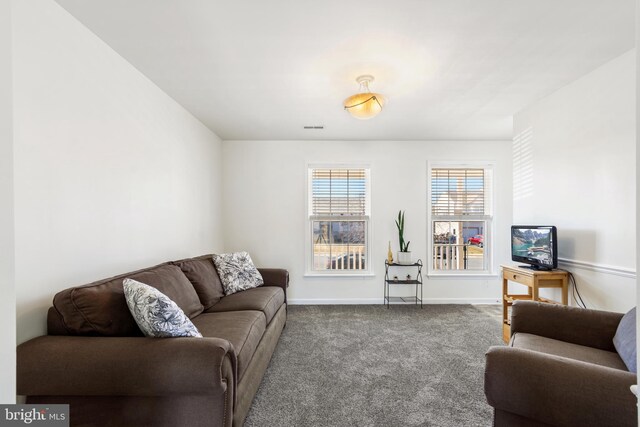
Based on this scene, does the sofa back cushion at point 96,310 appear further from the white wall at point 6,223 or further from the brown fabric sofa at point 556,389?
the brown fabric sofa at point 556,389

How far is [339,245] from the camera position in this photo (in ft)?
14.8

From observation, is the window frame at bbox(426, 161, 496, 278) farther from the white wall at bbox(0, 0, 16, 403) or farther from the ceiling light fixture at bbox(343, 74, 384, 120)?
the white wall at bbox(0, 0, 16, 403)

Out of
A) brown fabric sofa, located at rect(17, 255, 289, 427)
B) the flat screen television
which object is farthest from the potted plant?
brown fabric sofa, located at rect(17, 255, 289, 427)

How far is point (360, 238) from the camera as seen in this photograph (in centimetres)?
451

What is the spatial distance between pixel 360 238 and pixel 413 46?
292 cm

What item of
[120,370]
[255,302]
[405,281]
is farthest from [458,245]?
[120,370]

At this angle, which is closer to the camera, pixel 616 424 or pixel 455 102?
pixel 616 424

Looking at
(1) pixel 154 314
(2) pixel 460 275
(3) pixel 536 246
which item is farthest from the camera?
(2) pixel 460 275

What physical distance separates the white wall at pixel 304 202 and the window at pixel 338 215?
0.16 metres

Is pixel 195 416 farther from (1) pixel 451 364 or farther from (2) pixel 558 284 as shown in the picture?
(2) pixel 558 284

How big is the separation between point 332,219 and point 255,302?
2142 millimetres

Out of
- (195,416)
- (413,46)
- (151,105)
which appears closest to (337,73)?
(413,46)

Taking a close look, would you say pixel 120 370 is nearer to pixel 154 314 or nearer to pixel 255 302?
pixel 154 314

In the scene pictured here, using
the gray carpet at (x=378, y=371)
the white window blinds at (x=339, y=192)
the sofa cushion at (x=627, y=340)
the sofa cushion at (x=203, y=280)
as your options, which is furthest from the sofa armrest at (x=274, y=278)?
the sofa cushion at (x=627, y=340)
